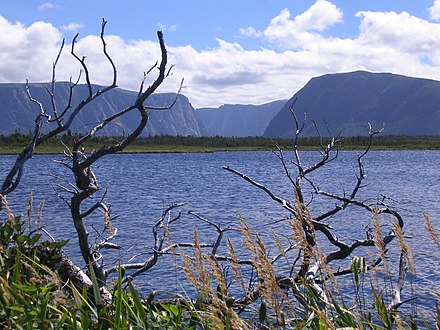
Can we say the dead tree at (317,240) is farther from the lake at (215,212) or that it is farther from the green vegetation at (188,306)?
the lake at (215,212)

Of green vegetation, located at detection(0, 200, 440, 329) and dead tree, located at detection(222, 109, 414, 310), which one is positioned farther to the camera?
dead tree, located at detection(222, 109, 414, 310)

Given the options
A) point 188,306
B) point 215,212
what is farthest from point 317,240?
point 215,212

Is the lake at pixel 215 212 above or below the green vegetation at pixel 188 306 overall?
below

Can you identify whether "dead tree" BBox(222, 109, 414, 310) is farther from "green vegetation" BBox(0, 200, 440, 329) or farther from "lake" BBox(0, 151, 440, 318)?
"lake" BBox(0, 151, 440, 318)

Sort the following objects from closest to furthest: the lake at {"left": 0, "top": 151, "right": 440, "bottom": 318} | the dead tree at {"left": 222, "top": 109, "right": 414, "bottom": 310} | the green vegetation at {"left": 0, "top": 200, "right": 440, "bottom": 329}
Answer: the green vegetation at {"left": 0, "top": 200, "right": 440, "bottom": 329} < the dead tree at {"left": 222, "top": 109, "right": 414, "bottom": 310} < the lake at {"left": 0, "top": 151, "right": 440, "bottom": 318}

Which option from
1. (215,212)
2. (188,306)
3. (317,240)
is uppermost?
(188,306)

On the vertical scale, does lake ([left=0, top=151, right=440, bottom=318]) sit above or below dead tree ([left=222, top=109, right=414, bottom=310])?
below

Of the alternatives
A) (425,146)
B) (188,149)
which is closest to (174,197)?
(188,149)

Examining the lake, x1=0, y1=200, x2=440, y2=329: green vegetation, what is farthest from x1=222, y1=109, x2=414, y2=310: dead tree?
the lake

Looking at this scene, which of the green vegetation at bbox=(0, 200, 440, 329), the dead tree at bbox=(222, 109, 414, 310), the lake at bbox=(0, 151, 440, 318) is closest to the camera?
the green vegetation at bbox=(0, 200, 440, 329)

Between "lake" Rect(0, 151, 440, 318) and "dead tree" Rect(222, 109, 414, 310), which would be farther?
"lake" Rect(0, 151, 440, 318)

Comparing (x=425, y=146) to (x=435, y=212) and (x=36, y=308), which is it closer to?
A: (x=435, y=212)

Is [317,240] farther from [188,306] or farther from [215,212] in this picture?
[215,212]

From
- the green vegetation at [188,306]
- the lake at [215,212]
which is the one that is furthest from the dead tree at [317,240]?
the lake at [215,212]
